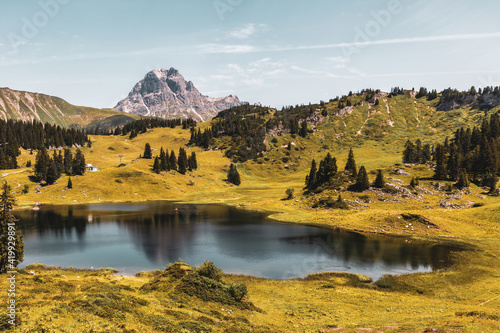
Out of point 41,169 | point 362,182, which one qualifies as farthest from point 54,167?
point 362,182

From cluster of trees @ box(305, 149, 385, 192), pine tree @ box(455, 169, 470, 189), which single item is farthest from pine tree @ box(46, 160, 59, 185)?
pine tree @ box(455, 169, 470, 189)

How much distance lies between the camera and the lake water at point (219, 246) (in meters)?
57.8

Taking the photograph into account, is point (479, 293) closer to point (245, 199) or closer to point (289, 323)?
point (289, 323)

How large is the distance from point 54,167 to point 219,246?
136 meters

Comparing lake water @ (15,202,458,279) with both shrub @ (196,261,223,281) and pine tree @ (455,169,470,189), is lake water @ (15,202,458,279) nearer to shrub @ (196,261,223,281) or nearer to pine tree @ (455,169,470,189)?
shrub @ (196,261,223,281)

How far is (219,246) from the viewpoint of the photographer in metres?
71.3

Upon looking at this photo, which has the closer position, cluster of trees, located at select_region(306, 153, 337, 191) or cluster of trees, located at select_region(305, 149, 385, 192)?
cluster of trees, located at select_region(305, 149, 385, 192)

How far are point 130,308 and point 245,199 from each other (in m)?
127

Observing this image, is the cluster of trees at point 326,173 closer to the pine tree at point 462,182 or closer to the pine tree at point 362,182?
the pine tree at point 362,182

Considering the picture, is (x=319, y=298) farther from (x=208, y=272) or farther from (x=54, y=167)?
(x=54, y=167)

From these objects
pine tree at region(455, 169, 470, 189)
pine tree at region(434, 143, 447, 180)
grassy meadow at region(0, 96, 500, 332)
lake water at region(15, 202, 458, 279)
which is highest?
pine tree at region(434, 143, 447, 180)

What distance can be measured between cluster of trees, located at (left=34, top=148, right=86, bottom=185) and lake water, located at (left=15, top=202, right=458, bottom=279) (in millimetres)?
58978

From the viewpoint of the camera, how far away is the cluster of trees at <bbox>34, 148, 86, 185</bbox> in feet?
519

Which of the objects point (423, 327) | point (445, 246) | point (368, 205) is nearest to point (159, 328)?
point (423, 327)
